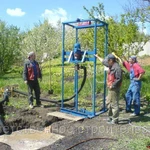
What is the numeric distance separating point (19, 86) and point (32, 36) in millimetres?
12331

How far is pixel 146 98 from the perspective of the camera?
9445mm

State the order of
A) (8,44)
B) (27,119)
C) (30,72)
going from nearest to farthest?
(27,119)
(30,72)
(8,44)

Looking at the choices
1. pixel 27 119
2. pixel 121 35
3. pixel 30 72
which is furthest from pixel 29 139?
pixel 121 35

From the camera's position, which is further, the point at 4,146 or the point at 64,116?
the point at 64,116

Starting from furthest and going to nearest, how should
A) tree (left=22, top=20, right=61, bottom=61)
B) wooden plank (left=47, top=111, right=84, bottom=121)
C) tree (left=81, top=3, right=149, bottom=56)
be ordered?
1. tree (left=22, top=20, right=61, bottom=61)
2. tree (left=81, top=3, right=149, bottom=56)
3. wooden plank (left=47, top=111, right=84, bottom=121)

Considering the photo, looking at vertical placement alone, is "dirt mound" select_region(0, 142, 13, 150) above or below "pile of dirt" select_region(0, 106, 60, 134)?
below

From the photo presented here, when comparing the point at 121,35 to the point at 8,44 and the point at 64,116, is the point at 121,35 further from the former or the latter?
the point at 8,44

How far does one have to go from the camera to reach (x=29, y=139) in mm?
6262

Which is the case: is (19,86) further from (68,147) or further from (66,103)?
(68,147)

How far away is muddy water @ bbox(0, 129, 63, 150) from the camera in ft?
19.1

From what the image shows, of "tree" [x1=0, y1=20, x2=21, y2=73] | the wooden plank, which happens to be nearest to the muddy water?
the wooden plank

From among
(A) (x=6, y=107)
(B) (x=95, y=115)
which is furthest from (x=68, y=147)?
(A) (x=6, y=107)

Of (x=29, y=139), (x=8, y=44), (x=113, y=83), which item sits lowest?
(x=29, y=139)

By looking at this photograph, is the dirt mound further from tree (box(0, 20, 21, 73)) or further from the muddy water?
tree (box(0, 20, 21, 73))
